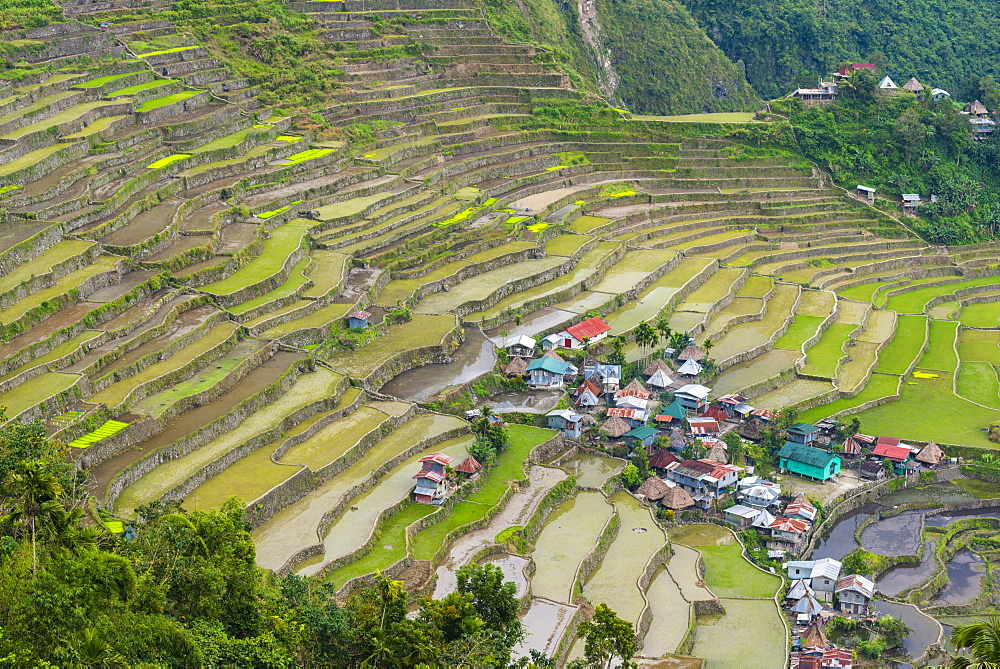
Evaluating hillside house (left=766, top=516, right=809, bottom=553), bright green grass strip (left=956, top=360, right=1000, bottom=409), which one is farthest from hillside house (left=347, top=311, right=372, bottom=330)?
bright green grass strip (left=956, top=360, right=1000, bottom=409)

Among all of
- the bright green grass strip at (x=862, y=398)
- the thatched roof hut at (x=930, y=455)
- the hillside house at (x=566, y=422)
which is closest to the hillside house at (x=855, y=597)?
the thatched roof hut at (x=930, y=455)

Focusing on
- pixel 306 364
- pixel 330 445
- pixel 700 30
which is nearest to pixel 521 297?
pixel 306 364

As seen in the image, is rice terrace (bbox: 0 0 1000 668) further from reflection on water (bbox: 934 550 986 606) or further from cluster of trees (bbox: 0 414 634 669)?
cluster of trees (bbox: 0 414 634 669)

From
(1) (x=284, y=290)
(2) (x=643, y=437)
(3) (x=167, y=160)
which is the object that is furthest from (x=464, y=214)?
(2) (x=643, y=437)

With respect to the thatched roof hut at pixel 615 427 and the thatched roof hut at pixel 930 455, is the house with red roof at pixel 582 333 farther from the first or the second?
the thatched roof hut at pixel 930 455

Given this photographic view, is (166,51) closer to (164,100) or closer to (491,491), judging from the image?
(164,100)

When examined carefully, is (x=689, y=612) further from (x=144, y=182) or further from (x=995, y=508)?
(x=144, y=182)

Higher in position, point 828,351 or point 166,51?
point 166,51
